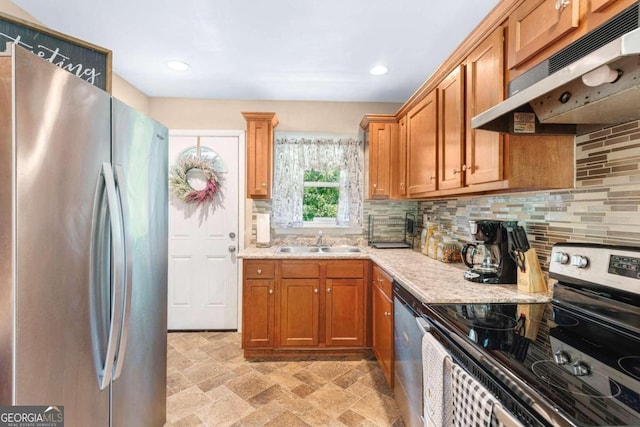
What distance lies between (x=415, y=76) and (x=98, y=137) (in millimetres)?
2501

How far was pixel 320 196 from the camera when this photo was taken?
3301 millimetres

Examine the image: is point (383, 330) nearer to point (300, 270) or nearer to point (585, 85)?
point (300, 270)

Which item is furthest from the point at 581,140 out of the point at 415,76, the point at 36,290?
the point at 36,290

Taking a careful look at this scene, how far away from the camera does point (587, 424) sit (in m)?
0.58

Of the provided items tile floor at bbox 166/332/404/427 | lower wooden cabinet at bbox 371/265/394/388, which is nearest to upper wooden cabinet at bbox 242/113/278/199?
lower wooden cabinet at bbox 371/265/394/388

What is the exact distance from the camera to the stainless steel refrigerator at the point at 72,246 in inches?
30.5

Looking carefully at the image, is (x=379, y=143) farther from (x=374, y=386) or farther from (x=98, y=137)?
(x=98, y=137)

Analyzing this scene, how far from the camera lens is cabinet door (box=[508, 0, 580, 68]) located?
102 cm

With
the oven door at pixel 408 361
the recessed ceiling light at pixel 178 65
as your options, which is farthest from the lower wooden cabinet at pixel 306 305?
the recessed ceiling light at pixel 178 65

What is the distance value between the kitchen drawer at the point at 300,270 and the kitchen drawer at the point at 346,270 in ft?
0.41

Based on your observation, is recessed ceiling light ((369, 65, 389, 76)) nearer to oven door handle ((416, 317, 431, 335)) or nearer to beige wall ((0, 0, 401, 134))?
beige wall ((0, 0, 401, 134))

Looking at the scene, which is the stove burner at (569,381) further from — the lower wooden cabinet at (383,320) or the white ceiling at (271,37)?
the white ceiling at (271,37)

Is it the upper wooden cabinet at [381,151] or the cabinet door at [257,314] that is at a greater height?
the upper wooden cabinet at [381,151]

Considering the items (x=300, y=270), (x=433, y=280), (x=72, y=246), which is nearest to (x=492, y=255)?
(x=433, y=280)
